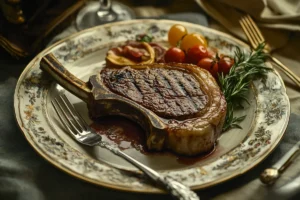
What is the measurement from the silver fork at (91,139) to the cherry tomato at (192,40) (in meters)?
1.25

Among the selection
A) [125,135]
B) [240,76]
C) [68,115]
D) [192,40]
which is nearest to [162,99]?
[125,135]

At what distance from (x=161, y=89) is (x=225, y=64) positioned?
31.3 inches

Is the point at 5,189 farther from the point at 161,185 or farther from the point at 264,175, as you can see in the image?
the point at 264,175

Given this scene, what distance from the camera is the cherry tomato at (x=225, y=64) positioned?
409 cm

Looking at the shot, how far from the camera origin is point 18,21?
13.9ft

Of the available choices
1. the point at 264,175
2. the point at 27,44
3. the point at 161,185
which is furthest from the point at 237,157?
the point at 27,44

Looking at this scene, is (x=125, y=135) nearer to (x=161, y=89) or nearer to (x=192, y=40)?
(x=161, y=89)

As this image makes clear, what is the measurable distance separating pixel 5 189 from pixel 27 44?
1641mm

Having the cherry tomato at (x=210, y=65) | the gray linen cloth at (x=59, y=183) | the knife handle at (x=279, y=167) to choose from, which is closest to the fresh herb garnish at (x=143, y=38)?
the cherry tomato at (x=210, y=65)

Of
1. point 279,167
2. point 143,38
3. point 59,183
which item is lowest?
point 59,183

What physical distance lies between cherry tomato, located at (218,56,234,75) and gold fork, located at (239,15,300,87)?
0.38 m

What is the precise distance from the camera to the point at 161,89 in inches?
140

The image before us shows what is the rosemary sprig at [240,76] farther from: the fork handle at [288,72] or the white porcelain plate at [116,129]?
the fork handle at [288,72]

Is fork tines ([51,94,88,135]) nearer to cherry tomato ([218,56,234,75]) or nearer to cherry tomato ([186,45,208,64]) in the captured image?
cherry tomato ([186,45,208,64])
